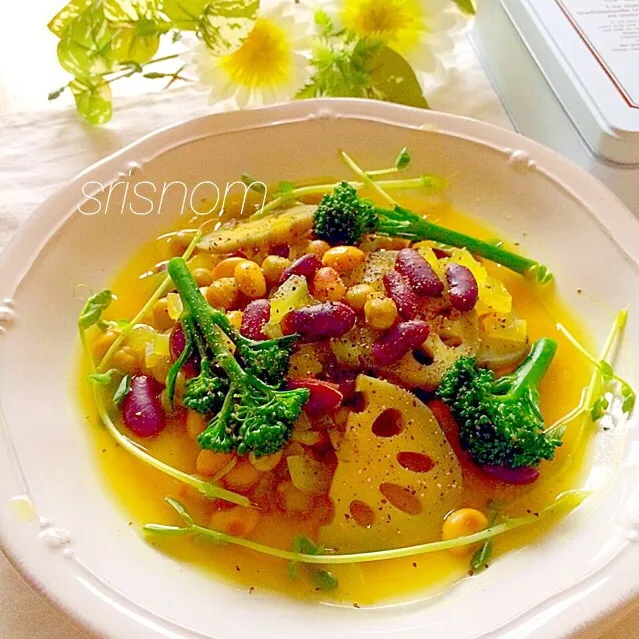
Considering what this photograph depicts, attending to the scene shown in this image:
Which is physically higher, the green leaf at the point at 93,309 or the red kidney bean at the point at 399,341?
the green leaf at the point at 93,309

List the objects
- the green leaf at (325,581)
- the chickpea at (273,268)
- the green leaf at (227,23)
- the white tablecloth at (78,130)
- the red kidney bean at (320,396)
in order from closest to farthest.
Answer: the green leaf at (325,581) → the red kidney bean at (320,396) → the chickpea at (273,268) → the green leaf at (227,23) → the white tablecloth at (78,130)

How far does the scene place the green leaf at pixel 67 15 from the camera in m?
1.98

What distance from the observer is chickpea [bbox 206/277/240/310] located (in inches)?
64.6

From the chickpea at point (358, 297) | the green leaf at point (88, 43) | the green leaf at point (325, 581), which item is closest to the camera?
the green leaf at point (325, 581)

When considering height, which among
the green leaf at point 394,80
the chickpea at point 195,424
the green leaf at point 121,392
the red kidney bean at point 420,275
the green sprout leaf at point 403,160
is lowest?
the chickpea at point 195,424

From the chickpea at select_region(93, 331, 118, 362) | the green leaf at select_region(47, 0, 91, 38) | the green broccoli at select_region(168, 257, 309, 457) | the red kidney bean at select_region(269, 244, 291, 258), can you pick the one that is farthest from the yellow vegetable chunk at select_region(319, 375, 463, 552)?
the green leaf at select_region(47, 0, 91, 38)

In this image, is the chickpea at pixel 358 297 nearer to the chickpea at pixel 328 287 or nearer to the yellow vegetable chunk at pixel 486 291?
the chickpea at pixel 328 287

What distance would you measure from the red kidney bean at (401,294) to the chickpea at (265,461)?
0.38m

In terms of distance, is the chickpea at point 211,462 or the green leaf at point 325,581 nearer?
the green leaf at point 325,581

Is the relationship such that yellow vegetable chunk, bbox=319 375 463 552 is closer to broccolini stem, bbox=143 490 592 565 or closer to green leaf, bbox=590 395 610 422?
Answer: broccolini stem, bbox=143 490 592 565

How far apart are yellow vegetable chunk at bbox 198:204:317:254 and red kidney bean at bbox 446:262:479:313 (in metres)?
0.39

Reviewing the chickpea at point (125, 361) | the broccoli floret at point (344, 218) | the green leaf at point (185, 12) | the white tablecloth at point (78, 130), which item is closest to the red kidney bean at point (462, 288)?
the broccoli floret at point (344, 218)

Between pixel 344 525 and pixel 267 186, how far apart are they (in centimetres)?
93

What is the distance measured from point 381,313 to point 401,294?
0.08m
